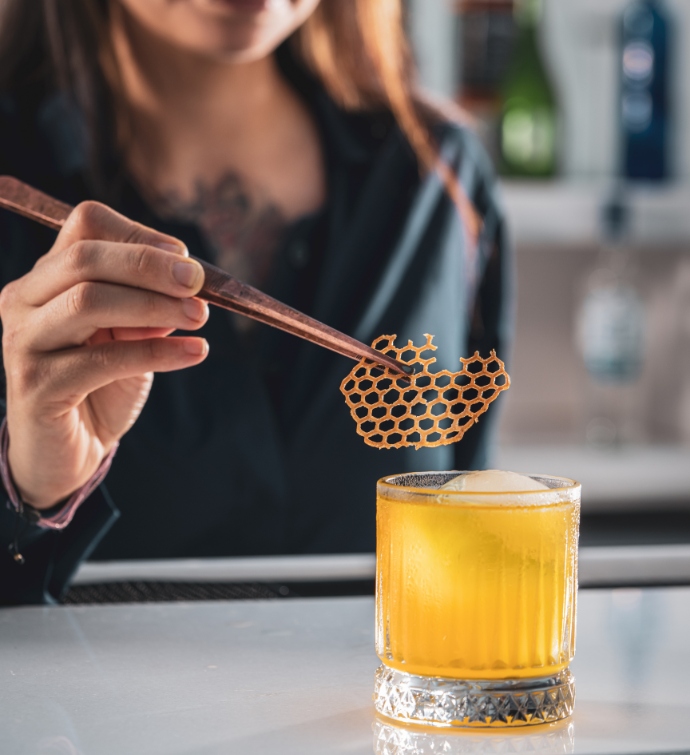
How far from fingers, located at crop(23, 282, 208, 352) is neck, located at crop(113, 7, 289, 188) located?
2.50ft

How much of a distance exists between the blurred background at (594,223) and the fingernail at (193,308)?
1430 mm

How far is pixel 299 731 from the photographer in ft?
1.94

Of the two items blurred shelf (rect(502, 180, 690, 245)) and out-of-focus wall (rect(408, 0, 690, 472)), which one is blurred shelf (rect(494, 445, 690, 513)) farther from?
blurred shelf (rect(502, 180, 690, 245))

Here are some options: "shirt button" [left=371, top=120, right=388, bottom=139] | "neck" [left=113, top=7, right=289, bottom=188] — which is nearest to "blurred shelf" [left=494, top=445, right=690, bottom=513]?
"shirt button" [left=371, top=120, right=388, bottom=139]

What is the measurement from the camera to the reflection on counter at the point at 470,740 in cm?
57

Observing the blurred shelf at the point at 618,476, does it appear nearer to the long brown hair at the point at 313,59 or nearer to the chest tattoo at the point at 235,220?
the long brown hair at the point at 313,59

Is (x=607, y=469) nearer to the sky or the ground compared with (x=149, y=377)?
nearer to the ground

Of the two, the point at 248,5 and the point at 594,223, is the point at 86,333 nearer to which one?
the point at 248,5

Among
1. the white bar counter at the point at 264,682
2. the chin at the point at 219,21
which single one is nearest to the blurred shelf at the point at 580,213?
the chin at the point at 219,21

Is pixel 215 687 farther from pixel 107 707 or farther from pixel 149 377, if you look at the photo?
pixel 149 377

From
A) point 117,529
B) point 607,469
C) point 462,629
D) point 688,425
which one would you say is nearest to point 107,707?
point 462,629

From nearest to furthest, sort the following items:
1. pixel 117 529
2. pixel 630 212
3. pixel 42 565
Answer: pixel 42 565 < pixel 117 529 < pixel 630 212

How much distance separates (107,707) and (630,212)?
1.82m

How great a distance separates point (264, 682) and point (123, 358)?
24 cm
